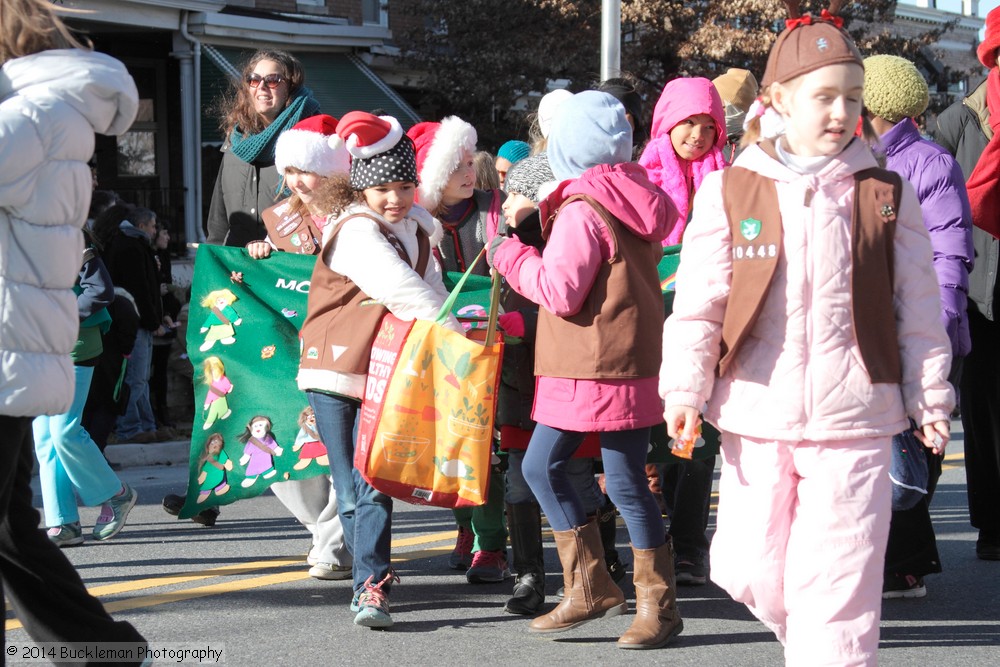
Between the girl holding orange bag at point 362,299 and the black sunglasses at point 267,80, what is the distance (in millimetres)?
1511

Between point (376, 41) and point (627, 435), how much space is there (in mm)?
16046

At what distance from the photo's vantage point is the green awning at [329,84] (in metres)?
17.8

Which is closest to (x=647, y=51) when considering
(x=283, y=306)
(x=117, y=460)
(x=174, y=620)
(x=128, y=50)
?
(x=128, y=50)

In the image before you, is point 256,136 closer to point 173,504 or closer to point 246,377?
point 246,377

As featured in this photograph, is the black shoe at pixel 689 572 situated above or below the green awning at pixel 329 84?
below

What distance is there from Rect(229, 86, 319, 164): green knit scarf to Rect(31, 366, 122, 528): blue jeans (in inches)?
54.0

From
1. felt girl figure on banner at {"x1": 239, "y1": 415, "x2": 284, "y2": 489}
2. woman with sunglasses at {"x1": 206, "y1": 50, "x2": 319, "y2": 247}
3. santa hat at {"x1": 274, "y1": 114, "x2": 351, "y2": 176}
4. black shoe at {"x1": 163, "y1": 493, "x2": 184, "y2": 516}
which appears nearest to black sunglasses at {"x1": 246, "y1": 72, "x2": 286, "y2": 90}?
woman with sunglasses at {"x1": 206, "y1": 50, "x2": 319, "y2": 247}

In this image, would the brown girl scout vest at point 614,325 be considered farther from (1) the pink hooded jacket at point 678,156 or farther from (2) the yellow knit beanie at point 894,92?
(1) the pink hooded jacket at point 678,156

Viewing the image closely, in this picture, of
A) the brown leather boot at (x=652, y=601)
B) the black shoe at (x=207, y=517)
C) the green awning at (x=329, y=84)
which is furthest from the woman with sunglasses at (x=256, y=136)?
the green awning at (x=329, y=84)

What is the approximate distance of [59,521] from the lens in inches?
265

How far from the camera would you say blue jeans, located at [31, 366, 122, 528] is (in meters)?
6.65

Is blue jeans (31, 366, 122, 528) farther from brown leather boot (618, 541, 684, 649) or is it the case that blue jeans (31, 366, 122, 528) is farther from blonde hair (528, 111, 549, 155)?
brown leather boot (618, 541, 684, 649)

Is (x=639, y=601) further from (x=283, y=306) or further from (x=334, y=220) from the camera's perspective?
(x=283, y=306)

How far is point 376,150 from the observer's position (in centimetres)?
513
